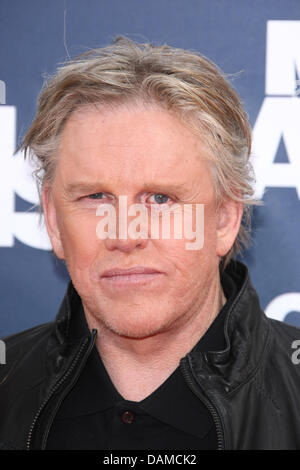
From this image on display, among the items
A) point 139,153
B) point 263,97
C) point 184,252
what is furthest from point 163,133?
point 263,97

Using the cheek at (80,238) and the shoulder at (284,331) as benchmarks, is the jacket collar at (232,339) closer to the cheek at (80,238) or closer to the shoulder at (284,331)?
the shoulder at (284,331)

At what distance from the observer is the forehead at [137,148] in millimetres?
1490

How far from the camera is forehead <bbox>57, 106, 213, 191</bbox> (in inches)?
58.7

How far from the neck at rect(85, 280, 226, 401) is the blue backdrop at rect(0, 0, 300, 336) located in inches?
19.2

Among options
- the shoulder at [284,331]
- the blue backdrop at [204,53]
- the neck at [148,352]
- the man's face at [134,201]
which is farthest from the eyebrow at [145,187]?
the blue backdrop at [204,53]

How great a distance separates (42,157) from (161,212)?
423 millimetres

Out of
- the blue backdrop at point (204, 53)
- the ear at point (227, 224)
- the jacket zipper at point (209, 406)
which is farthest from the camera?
the blue backdrop at point (204, 53)

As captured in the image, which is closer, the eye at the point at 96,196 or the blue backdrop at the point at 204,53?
the eye at the point at 96,196

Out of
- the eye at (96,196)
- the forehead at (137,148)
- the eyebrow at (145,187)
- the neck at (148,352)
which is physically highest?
the forehead at (137,148)

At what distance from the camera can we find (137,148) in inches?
58.8

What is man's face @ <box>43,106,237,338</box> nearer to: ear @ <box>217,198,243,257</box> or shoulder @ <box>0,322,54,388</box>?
ear @ <box>217,198,243,257</box>

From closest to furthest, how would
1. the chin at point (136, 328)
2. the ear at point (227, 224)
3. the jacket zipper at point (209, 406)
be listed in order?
the jacket zipper at point (209, 406) → the chin at point (136, 328) → the ear at point (227, 224)

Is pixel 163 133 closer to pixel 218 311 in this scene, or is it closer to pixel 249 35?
pixel 218 311

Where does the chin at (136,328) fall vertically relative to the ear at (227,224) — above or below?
below
